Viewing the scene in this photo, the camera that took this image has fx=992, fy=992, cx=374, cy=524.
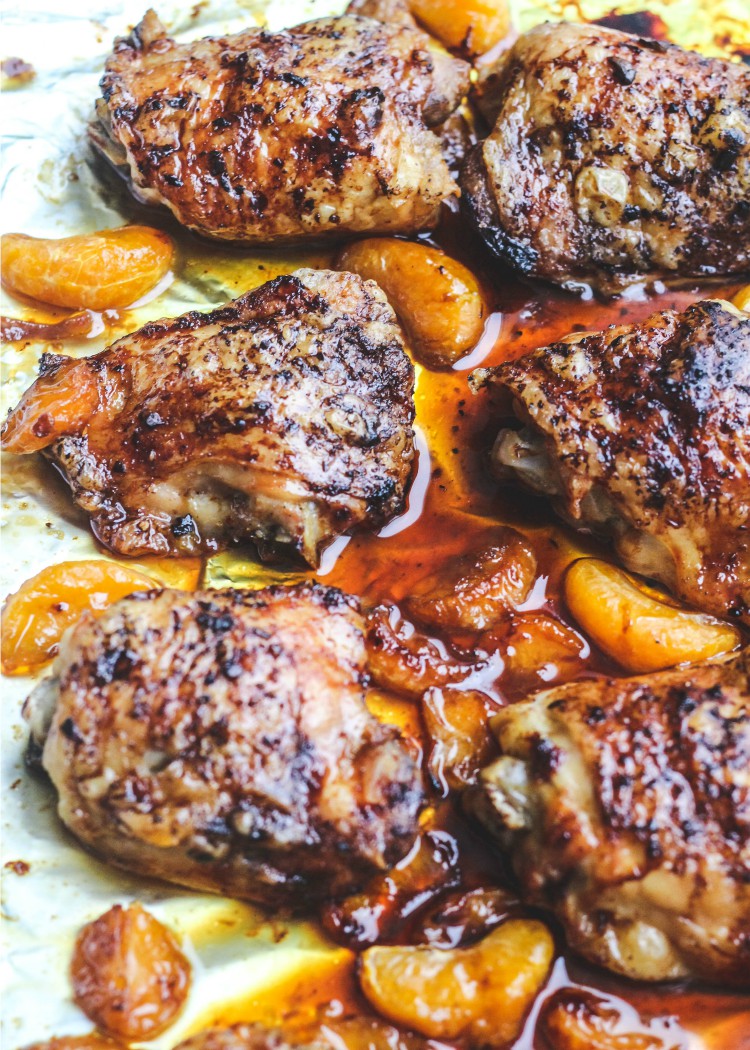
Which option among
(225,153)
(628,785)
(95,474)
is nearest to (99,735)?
(95,474)

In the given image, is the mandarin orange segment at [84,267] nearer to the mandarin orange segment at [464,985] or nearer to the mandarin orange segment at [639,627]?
the mandarin orange segment at [639,627]

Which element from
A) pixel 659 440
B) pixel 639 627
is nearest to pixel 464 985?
pixel 639 627

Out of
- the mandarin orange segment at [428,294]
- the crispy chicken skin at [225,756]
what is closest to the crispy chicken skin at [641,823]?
the crispy chicken skin at [225,756]

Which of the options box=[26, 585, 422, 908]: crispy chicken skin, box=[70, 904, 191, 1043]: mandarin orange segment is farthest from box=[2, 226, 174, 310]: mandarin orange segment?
box=[70, 904, 191, 1043]: mandarin orange segment

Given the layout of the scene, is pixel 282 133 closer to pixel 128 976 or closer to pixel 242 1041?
pixel 128 976

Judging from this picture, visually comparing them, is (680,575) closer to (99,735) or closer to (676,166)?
(676,166)

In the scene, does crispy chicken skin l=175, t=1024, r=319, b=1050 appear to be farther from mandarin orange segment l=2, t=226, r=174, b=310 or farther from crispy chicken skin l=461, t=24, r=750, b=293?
crispy chicken skin l=461, t=24, r=750, b=293
